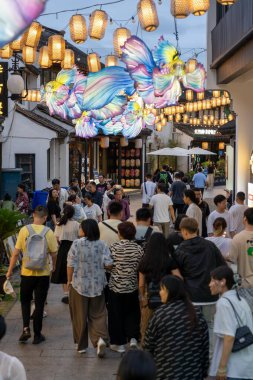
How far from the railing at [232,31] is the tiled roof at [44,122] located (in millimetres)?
13533

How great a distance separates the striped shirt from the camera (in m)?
8.16

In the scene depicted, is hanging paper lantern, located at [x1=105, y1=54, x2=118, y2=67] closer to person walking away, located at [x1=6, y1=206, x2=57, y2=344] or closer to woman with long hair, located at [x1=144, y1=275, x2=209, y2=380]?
person walking away, located at [x1=6, y1=206, x2=57, y2=344]

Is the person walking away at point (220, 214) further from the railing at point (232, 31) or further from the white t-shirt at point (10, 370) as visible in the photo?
the white t-shirt at point (10, 370)

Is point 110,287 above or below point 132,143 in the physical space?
below

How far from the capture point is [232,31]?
40.6 feet

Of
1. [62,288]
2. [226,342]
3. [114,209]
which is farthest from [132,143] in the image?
[226,342]

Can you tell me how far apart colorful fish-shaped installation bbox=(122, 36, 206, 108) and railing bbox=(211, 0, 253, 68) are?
0.72 metres

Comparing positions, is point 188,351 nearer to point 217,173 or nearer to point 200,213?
point 200,213

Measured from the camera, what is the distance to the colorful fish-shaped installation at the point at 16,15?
15.7ft

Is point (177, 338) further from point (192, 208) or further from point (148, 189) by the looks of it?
point (148, 189)

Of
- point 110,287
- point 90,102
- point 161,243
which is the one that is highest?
point 90,102

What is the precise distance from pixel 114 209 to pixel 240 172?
26.3 ft

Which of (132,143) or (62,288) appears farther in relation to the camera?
Result: (132,143)

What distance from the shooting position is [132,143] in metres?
42.4
